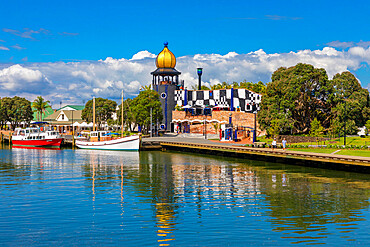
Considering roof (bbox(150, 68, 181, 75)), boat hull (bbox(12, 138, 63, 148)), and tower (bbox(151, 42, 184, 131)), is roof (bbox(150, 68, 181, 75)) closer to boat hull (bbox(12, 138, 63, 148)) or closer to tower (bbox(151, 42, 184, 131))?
tower (bbox(151, 42, 184, 131))

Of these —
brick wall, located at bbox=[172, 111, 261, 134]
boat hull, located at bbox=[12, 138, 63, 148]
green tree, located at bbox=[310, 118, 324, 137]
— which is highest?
Result: brick wall, located at bbox=[172, 111, 261, 134]

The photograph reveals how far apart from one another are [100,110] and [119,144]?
6544cm

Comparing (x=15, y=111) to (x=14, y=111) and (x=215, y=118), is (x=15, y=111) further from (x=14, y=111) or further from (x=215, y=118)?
(x=215, y=118)

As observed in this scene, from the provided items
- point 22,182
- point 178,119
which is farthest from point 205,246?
point 178,119

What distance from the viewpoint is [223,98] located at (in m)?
111

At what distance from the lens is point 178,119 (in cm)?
11294

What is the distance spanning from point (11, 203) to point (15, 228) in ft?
25.1

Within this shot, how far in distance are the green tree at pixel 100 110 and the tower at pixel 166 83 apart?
35.5 metres

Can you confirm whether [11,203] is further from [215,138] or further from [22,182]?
[215,138]

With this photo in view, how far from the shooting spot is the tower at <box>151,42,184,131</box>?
387ft

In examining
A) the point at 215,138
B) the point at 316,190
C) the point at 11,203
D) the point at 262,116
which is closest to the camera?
the point at 11,203

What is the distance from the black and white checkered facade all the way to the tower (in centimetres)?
222

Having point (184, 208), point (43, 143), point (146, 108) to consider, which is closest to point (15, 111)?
point (43, 143)

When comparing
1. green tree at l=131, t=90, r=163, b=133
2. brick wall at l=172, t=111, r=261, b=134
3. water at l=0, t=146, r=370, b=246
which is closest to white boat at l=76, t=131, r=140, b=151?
green tree at l=131, t=90, r=163, b=133
